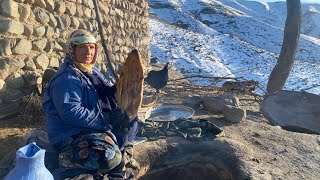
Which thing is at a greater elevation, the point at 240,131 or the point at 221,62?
the point at 240,131

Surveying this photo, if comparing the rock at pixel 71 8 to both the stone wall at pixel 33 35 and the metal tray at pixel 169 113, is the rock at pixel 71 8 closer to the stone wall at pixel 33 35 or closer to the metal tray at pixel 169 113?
the stone wall at pixel 33 35

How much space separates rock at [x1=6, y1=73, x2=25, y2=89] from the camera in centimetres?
403

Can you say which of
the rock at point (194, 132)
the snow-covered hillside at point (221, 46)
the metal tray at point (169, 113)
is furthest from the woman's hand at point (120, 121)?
the snow-covered hillside at point (221, 46)

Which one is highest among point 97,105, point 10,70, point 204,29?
point 97,105

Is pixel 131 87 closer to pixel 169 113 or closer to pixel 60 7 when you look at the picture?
pixel 169 113

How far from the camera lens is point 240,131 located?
4.59 meters

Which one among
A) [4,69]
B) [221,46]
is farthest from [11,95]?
[221,46]

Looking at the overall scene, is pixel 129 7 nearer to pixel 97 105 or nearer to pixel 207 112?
pixel 207 112

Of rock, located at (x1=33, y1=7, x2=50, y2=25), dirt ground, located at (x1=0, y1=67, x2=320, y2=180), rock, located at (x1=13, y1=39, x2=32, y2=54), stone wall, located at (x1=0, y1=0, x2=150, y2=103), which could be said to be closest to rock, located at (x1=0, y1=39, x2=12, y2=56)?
stone wall, located at (x1=0, y1=0, x2=150, y2=103)

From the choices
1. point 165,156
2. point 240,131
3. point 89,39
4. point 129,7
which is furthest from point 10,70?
point 129,7

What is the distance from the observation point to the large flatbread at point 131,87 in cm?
317

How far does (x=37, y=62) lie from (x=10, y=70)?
1.45ft

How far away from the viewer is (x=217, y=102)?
5398mm

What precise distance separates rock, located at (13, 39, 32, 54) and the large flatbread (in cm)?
145
